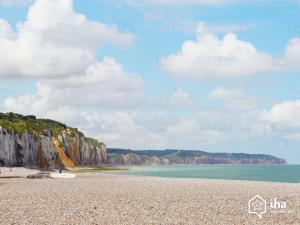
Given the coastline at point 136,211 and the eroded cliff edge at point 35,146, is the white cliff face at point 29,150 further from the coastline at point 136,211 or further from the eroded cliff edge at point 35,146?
the coastline at point 136,211

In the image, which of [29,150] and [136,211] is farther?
[29,150]

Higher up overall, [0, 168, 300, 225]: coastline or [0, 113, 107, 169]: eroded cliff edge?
[0, 113, 107, 169]: eroded cliff edge

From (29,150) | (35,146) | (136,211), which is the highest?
(35,146)

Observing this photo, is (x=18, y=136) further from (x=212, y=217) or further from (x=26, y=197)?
(x=212, y=217)

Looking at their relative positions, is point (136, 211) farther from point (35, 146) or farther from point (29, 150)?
point (35, 146)

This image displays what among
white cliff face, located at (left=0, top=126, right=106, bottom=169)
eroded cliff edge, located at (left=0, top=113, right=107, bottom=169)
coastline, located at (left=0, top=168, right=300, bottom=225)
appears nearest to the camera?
coastline, located at (left=0, top=168, right=300, bottom=225)

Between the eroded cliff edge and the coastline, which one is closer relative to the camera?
the coastline

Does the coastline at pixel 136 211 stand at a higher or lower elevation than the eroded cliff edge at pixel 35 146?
lower

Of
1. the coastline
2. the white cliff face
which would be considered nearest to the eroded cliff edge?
the white cliff face

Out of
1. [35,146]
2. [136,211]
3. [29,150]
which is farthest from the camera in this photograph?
[35,146]

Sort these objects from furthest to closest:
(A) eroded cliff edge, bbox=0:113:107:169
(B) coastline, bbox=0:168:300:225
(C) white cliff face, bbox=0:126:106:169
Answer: (A) eroded cliff edge, bbox=0:113:107:169 < (C) white cliff face, bbox=0:126:106:169 < (B) coastline, bbox=0:168:300:225

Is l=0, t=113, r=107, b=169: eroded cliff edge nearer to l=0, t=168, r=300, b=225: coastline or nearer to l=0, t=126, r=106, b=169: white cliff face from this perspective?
l=0, t=126, r=106, b=169: white cliff face

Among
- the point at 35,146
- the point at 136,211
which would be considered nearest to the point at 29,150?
the point at 35,146

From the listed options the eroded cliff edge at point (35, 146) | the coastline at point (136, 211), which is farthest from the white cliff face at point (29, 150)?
the coastline at point (136, 211)
